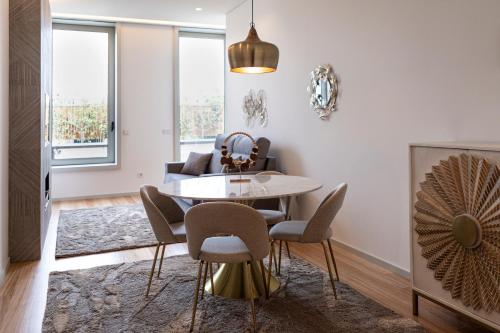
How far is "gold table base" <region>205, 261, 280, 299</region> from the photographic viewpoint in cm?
285

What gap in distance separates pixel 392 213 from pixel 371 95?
39.1 inches

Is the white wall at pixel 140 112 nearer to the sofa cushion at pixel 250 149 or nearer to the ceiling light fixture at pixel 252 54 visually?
the sofa cushion at pixel 250 149

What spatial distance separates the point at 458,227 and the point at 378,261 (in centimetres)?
138

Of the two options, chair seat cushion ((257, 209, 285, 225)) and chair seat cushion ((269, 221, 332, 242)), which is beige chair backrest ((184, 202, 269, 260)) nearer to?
chair seat cushion ((269, 221, 332, 242))

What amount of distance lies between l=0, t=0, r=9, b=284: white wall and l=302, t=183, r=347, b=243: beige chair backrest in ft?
7.69

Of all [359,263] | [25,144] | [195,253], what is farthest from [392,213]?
[25,144]

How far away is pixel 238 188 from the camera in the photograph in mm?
Result: 2854

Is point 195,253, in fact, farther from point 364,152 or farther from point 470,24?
point 470,24

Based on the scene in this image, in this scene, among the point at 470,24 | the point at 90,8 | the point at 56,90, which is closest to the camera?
the point at 470,24

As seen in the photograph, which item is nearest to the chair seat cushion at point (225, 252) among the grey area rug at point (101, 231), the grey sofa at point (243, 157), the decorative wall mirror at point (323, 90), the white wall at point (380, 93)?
the white wall at point (380, 93)

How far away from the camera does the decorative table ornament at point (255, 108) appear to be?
5.48m

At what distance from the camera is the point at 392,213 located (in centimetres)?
335

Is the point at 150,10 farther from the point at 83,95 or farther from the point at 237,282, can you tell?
the point at 237,282

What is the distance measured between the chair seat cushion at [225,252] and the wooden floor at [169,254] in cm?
106
